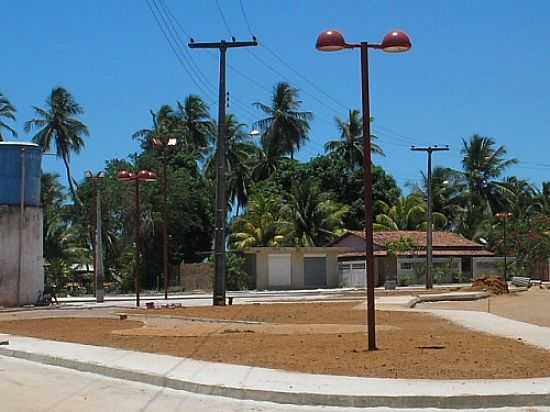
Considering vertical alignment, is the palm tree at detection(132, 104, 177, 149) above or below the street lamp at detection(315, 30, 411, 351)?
above

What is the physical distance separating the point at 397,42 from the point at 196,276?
2058 inches

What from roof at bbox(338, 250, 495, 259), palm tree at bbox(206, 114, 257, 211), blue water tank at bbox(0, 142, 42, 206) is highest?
palm tree at bbox(206, 114, 257, 211)

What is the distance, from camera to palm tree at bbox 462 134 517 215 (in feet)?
271

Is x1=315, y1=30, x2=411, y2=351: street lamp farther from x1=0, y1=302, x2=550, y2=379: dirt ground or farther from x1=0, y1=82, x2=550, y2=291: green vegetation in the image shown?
x1=0, y1=82, x2=550, y2=291: green vegetation

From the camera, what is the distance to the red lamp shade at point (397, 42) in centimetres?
1597

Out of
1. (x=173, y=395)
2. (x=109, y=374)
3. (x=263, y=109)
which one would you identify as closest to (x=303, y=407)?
(x=173, y=395)

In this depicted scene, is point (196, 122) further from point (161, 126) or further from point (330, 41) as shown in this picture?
point (330, 41)

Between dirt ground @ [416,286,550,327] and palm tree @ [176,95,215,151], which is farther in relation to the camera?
palm tree @ [176,95,215,151]

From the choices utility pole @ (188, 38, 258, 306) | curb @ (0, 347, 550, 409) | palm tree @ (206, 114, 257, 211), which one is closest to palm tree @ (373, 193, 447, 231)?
palm tree @ (206, 114, 257, 211)

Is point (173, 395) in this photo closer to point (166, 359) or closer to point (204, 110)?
point (166, 359)

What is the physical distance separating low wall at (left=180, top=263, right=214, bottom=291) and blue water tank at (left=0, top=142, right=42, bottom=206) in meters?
24.3

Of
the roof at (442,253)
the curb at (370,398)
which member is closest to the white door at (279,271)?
the roof at (442,253)

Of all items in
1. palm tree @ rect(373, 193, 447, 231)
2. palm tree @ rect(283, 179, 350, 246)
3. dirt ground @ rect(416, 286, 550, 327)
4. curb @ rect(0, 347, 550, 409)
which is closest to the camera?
curb @ rect(0, 347, 550, 409)

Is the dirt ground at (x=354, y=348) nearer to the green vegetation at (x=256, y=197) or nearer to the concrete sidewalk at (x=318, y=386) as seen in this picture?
the concrete sidewalk at (x=318, y=386)
